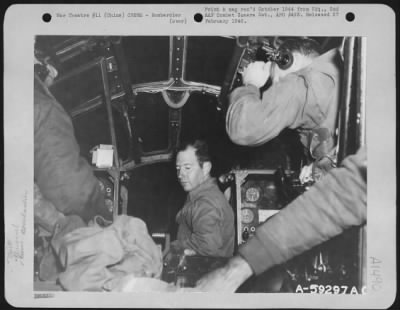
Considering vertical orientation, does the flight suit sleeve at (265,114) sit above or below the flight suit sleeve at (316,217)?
above

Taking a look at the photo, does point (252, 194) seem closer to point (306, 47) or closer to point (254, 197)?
point (254, 197)

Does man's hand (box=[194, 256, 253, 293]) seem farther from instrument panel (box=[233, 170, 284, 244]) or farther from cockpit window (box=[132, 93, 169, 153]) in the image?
cockpit window (box=[132, 93, 169, 153])

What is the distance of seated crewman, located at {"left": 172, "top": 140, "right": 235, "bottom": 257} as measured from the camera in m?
0.94

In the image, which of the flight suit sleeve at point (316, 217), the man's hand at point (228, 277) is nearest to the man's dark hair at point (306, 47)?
the flight suit sleeve at point (316, 217)

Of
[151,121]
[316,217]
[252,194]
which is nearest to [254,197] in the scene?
[252,194]

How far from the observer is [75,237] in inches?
37.7

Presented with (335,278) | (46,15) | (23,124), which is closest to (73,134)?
(23,124)

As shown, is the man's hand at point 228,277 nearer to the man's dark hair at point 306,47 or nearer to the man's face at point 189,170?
the man's face at point 189,170

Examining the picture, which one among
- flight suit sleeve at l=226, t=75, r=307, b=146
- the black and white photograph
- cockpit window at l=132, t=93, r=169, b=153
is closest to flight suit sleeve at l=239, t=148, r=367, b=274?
the black and white photograph

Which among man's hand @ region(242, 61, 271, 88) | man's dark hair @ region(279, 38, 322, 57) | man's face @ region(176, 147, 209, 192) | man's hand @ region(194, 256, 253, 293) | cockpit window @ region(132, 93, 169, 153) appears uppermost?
man's dark hair @ region(279, 38, 322, 57)

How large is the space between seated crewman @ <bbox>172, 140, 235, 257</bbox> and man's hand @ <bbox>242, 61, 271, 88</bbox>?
13 centimetres

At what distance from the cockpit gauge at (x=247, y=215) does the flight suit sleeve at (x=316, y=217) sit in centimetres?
2

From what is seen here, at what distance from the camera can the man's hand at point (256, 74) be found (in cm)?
95

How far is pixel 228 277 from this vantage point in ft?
3.11
